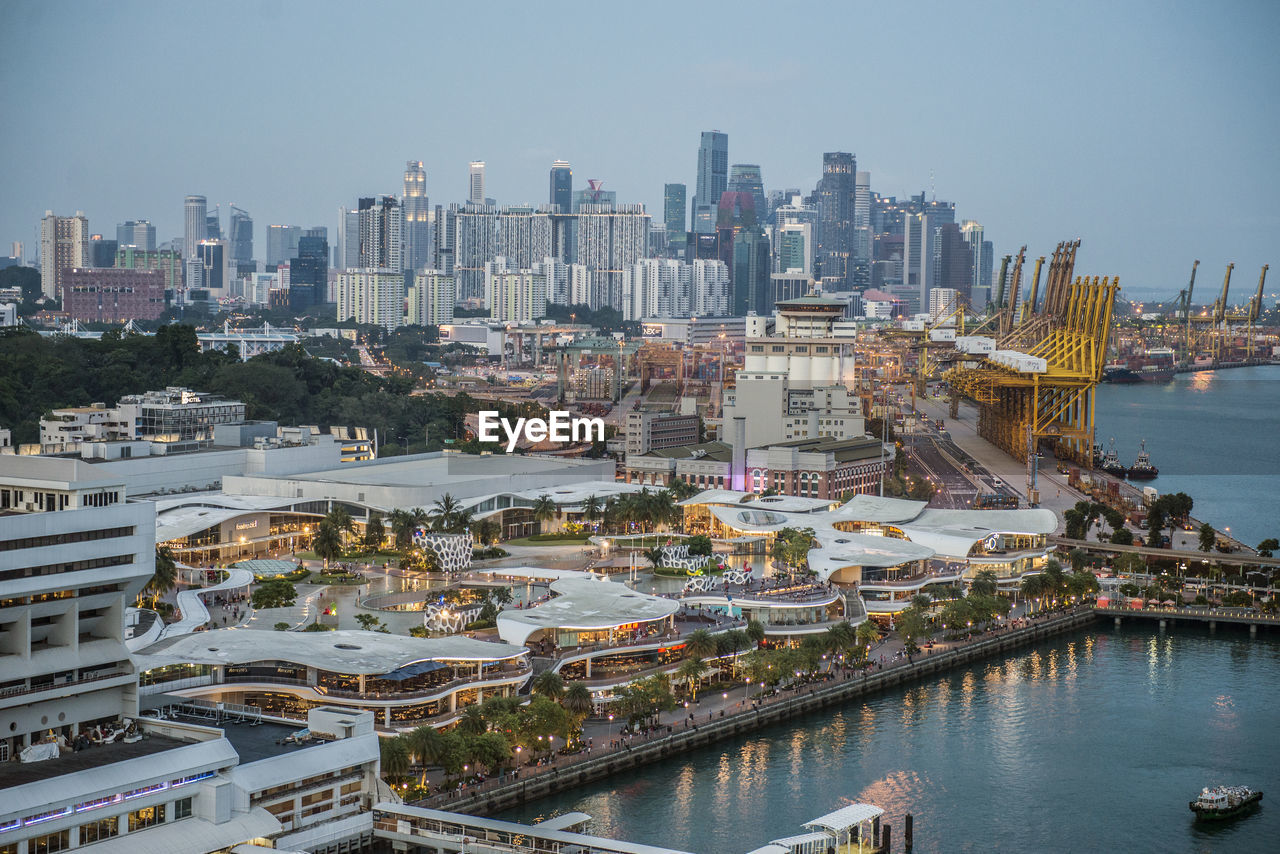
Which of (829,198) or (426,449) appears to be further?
(829,198)

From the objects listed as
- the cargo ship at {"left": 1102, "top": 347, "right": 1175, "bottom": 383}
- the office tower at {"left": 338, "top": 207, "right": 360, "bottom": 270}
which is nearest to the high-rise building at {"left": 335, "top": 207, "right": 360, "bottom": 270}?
→ the office tower at {"left": 338, "top": 207, "right": 360, "bottom": 270}

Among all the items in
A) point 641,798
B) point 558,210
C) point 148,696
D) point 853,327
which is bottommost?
point 641,798

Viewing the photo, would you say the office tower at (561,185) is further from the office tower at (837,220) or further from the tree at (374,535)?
the tree at (374,535)

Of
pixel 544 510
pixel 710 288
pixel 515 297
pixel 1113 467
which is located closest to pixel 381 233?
pixel 515 297

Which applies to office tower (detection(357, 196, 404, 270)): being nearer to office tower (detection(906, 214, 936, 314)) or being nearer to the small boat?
office tower (detection(906, 214, 936, 314))

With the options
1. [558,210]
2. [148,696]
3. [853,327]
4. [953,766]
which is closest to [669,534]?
[953,766]

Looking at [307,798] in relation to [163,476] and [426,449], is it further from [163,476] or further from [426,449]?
[426,449]

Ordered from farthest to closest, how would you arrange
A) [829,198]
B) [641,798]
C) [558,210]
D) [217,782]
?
[829,198], [558,210], [641,798], [217,782]

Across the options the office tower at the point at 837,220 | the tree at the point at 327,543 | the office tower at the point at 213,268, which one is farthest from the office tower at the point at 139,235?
the tree at the point at 327,543
